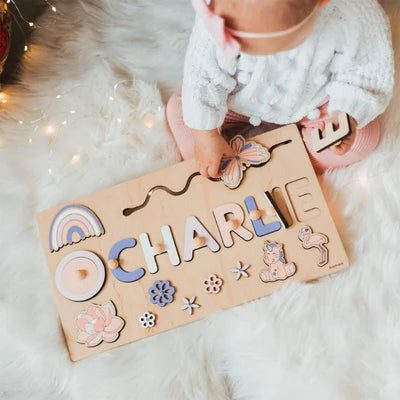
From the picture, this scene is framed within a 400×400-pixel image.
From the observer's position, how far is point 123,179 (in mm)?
779

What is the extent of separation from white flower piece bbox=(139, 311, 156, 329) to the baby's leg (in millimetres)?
341

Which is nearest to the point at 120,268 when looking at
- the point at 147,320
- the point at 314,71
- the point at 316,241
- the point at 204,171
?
the point at 147,320

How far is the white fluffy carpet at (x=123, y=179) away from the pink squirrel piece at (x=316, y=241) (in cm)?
3

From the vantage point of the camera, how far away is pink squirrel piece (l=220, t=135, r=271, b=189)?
0.73 m

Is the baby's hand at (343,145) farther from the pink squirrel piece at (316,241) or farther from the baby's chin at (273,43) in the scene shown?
the baby's chin at (273,43)

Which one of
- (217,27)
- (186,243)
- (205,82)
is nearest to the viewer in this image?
(217,27)

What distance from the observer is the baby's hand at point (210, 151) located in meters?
0.68

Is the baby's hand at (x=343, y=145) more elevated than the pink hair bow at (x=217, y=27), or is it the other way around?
the pink hair bow at (x=217, y=27)

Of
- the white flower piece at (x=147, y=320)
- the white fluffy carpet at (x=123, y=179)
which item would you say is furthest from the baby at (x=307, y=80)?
the white flower piece at (x=147, y=320)

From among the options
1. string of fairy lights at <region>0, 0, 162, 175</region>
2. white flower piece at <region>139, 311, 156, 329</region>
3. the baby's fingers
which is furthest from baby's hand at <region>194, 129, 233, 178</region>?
white flower piece at <region>139, 311, 156, 329</region>

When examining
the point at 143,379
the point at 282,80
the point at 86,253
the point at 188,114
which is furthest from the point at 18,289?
the point at 282,80

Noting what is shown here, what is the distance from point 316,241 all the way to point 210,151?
204mm

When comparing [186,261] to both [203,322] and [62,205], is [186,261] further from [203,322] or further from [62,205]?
[62,205]

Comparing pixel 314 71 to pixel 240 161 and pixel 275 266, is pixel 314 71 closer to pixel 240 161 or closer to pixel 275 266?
pixel 240 161
